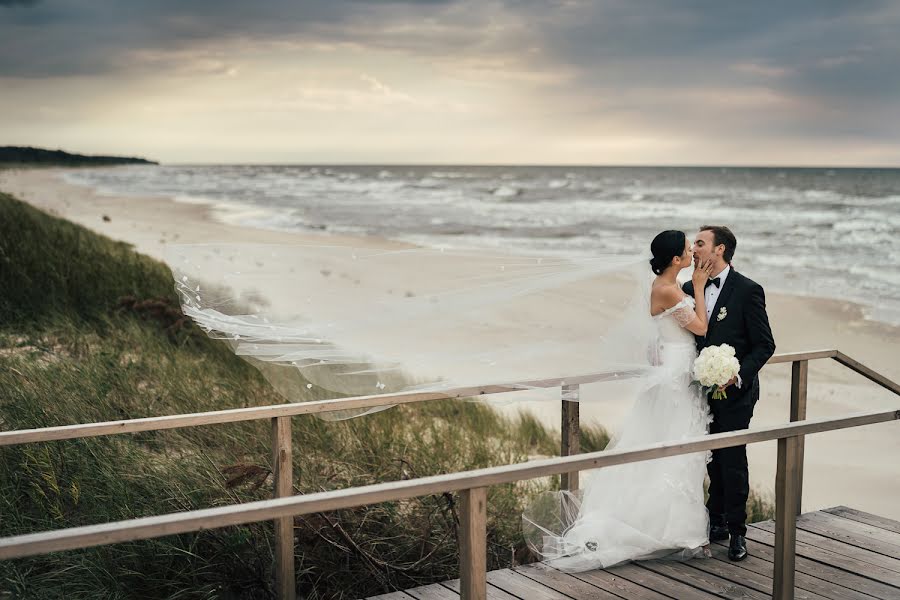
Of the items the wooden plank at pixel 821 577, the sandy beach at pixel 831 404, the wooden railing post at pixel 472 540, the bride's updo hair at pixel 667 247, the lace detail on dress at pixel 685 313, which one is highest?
the bride's updo hair at pixel 667 247

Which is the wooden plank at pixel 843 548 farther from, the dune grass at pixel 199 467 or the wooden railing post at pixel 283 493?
the wooden railing post at pixel 283 493

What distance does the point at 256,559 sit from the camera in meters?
4.36

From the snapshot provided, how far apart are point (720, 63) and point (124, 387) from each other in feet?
146

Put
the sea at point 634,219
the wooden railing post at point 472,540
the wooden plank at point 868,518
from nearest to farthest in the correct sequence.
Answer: the wooden railing post at point 472,540 < the wooden plank at point 868,518 < the sea at point 634,219

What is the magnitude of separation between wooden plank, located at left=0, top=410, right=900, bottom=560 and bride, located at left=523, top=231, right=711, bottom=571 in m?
1.18

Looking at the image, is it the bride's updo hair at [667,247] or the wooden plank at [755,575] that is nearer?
the wooden plank at [755,575]

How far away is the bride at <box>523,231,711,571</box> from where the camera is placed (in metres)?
4.51

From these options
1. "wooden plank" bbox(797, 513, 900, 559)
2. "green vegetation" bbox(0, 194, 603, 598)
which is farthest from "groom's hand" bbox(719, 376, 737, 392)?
"green vegetation" bbox(0, 194, 603, 598)

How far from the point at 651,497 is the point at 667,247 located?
50.9 inches

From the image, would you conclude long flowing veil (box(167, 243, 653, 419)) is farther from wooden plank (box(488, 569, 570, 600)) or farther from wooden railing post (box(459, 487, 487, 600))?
wooden railing post (box(459, 487, 487, 600))

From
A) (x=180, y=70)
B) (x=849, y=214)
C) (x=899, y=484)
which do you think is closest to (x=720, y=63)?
(x=849, y=214)

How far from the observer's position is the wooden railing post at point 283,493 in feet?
13.0

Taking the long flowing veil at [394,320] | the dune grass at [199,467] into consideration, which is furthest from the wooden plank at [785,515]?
the dune grass at [199,467]

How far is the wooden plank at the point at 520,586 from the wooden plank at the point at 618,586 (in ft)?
0.79
